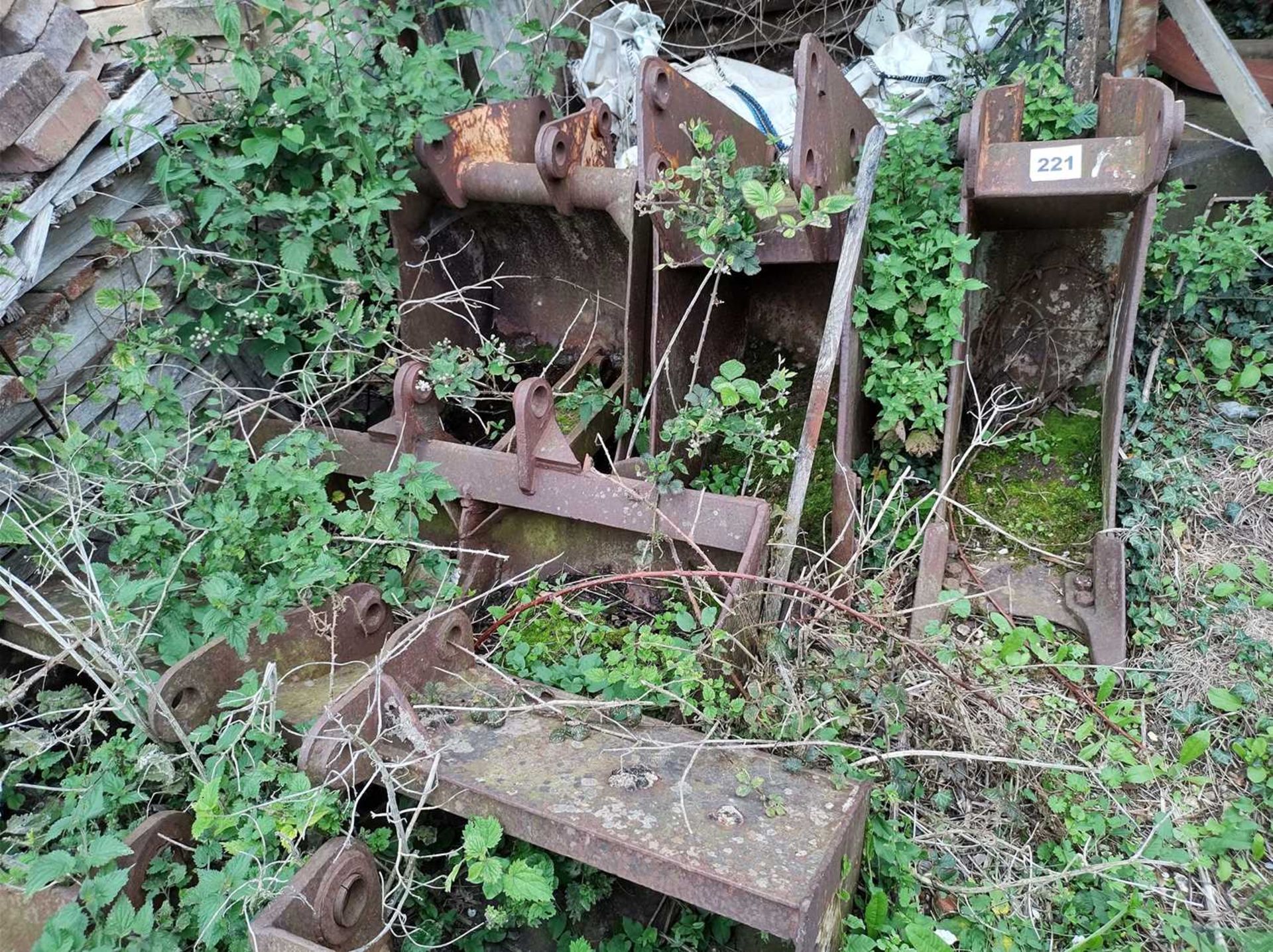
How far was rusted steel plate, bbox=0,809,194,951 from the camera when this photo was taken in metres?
1.73

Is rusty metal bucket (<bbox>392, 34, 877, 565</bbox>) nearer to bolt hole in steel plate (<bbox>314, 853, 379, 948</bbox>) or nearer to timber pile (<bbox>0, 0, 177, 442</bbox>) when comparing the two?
timber pile (<bbox>0, 0, 177, 442</bbox>)

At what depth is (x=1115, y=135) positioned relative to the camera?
2.90 metres

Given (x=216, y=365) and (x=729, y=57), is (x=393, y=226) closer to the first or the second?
(x=216, y=365)

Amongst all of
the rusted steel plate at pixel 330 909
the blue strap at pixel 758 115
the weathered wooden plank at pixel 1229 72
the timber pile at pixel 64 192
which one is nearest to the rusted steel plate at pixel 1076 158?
the weathered wooden plank at pixel 1229 72

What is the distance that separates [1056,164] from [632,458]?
174 centimetres

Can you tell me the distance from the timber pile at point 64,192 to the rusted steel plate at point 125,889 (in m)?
1.71

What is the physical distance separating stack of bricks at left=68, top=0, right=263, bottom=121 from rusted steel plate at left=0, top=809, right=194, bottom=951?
268 centimetres

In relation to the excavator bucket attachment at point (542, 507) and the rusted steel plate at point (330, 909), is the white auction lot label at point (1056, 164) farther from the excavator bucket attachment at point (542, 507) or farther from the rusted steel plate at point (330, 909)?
the rusted steel plate at point (330, 909)

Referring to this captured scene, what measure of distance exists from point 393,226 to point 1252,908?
11.2 feet

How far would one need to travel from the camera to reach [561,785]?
1802 mm

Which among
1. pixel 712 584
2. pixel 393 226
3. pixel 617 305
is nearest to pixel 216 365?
pixel 393 226

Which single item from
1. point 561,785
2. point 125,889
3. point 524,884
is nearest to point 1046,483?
point 561,785

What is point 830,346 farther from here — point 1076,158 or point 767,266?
point 1076,158

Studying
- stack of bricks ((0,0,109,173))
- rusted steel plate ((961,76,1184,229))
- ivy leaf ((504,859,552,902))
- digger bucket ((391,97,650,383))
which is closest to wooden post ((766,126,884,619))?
rusted steel plate ((961,76,1184,229))
